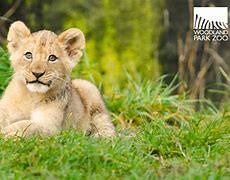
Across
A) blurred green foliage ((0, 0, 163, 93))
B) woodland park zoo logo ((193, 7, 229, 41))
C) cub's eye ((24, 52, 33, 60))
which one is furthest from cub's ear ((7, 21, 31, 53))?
blurred green foliage ((0, 0, 163, 93))

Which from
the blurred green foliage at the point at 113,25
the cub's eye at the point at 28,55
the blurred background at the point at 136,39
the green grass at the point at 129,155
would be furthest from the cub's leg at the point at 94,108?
the blurred green foliage at the point at 113,25

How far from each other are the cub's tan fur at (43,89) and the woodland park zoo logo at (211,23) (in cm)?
370

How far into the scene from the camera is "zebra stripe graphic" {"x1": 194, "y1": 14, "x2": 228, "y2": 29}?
12430mm

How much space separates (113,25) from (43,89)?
26.9 feet

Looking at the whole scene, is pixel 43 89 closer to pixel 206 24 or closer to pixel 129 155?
pixel 129 155

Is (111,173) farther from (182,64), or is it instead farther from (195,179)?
(182,64)

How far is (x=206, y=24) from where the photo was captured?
40.7 ft

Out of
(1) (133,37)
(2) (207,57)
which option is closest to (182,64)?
(2) (207,57)

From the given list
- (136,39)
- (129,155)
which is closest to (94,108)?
(129,155)

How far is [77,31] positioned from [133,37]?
24.6 feet

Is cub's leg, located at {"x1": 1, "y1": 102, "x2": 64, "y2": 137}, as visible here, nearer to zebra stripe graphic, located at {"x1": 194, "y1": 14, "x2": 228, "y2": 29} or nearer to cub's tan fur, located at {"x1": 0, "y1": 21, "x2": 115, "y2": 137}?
cub's tan fur, located at {"x1": 0, "y1": 21, "x2": 115, "y2": 137}

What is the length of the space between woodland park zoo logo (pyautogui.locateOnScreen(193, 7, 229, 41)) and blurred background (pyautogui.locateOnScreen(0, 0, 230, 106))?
0.24m

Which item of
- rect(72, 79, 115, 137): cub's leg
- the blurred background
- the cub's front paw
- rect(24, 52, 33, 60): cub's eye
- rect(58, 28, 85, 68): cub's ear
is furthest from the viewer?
the blurred background

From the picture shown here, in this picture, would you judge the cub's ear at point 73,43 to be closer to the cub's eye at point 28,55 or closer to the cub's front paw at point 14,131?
A: the cub's eye at point 28,55
